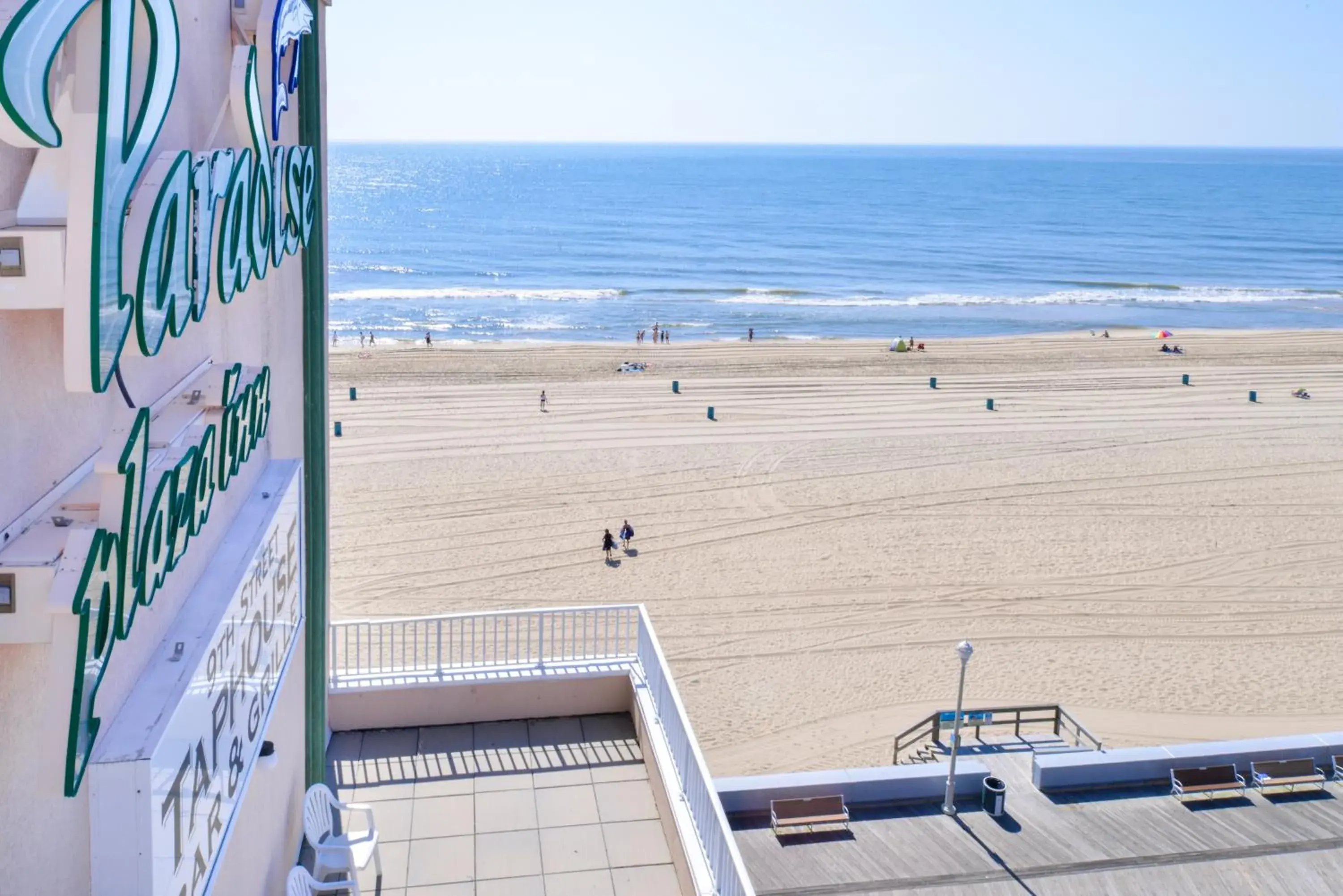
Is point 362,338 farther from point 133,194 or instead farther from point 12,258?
point 12,258

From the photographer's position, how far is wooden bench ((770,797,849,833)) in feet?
34.3

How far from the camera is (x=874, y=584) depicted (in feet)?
64.7

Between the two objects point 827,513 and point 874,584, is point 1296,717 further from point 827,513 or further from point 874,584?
point 827,513

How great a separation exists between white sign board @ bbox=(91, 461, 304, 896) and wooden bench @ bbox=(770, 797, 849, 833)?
505 cm

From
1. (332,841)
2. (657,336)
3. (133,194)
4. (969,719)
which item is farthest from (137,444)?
(657,336)

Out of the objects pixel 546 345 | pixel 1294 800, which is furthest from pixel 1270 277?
pixel 1294 800

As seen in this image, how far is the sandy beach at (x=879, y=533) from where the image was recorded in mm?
16266

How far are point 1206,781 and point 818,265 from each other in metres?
67.6

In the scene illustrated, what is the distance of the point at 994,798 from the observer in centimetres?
1084

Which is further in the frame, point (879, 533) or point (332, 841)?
point (879, 533)

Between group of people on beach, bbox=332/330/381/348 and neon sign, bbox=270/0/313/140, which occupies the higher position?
neon sign, bbox=270/0/313/140

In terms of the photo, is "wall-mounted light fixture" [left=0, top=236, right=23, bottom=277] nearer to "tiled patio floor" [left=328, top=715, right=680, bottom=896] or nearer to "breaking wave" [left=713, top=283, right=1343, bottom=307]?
"tiled patio floor" [left=328, top=715, right=680, bottom=896]

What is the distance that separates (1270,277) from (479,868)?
7892 cm

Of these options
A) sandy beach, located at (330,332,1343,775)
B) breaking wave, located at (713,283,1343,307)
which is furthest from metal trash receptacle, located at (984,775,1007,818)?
breaking wave, located at (713,283,1343,307)
